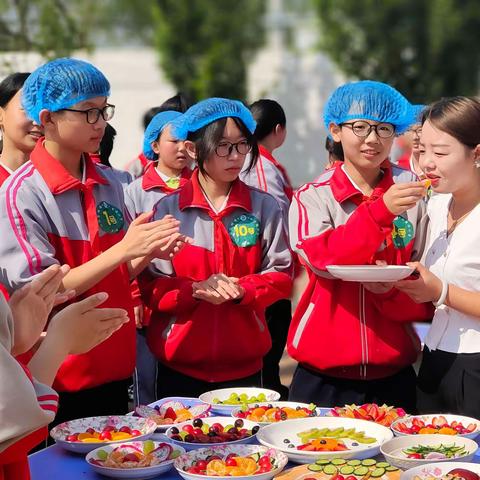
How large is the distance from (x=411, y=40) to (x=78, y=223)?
22.3m

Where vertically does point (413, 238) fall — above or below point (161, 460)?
above

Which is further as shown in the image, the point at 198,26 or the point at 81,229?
the point at 198,26

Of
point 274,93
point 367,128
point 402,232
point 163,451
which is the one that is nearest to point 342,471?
point 163,451

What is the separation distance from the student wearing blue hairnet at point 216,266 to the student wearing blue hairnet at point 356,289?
0.66 ft

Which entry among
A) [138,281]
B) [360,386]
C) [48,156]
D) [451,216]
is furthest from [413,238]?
[48,156]

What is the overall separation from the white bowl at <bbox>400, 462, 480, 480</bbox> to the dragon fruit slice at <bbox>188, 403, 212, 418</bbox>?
88 cm

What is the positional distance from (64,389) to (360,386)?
3.53ft

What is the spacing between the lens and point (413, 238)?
11.8ft

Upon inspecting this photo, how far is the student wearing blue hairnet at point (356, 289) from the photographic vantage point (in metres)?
3.52

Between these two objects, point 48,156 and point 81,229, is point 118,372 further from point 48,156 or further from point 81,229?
point 48,156

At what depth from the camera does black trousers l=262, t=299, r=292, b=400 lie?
5.29 metres

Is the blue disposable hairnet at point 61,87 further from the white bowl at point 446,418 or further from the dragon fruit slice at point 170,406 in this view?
the white bowl at point 446,418

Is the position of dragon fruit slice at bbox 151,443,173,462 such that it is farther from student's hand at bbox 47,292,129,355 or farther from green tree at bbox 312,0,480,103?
green tree at bbox 312,0,480,103

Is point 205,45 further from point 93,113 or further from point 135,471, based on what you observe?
point 135,471
